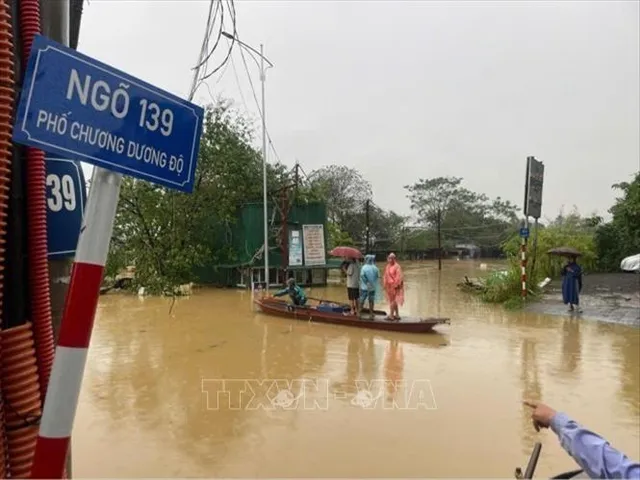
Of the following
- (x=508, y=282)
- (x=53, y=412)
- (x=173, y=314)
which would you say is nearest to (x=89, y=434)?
(x=53, y=412)

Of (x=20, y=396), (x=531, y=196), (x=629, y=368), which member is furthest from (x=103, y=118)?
(x=531, y=196)

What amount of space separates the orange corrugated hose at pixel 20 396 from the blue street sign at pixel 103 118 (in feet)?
1.92

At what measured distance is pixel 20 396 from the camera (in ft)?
4.99

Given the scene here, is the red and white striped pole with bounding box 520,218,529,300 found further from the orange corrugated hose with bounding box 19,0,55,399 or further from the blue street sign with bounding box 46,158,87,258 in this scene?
the orange corrugated hose with bounding box 19,0,55,399

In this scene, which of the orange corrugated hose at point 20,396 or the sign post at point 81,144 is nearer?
the sign post at point 81,144

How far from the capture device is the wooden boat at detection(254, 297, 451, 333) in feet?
34.2

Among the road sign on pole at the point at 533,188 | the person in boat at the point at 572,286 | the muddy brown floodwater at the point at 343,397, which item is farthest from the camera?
the road sign on pole at the point at 533,188

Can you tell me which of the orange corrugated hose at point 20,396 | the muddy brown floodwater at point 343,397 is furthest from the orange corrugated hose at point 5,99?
the muddy brown floodwater at point 343,397

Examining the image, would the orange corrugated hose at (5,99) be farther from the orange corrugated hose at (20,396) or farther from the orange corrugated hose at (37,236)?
the orange corrugated hose at (20,396)

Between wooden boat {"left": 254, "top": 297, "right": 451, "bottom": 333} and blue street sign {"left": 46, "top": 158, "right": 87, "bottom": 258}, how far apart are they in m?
9.06

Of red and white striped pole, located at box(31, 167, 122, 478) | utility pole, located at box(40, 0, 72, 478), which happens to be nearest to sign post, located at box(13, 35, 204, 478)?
red and white striped pole, located at box(31, 167, 122, 478)

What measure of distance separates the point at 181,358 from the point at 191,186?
778cm

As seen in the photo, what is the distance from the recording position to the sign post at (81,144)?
123cm

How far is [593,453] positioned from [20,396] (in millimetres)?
1885
